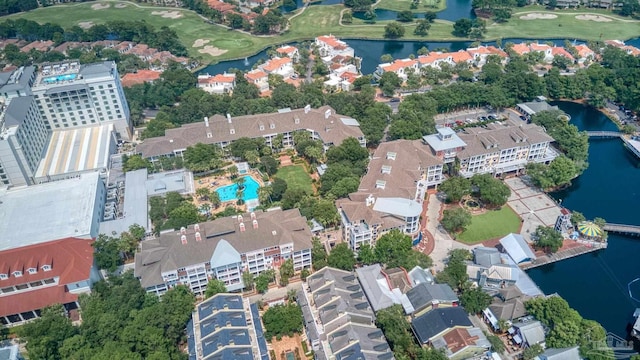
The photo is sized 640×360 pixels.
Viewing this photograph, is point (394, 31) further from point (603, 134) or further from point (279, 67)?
point (603, 134)

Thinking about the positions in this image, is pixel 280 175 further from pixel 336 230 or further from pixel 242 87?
pixel 242 87

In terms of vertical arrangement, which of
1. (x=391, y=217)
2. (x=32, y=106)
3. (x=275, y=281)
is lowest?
(x=275, y=281)

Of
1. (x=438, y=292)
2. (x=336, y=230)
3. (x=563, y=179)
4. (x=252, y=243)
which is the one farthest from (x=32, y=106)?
(x=563, y=179)

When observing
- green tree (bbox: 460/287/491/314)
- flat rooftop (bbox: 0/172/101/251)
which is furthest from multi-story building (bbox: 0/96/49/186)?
green tree (bbox: 460/287/491/314)

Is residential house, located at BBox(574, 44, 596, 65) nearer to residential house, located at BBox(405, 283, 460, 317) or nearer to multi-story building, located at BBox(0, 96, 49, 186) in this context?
residential house, located at BBox(405, 283, 460, 317)

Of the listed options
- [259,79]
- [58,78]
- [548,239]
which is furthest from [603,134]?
[58,78]

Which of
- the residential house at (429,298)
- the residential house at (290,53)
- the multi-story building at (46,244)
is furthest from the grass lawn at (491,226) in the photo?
the residential house at (290,53)
